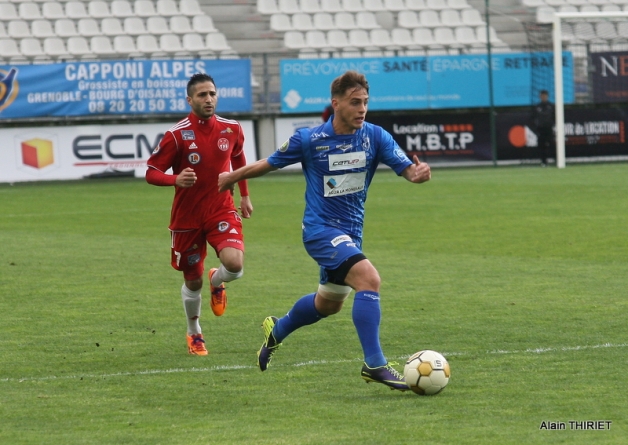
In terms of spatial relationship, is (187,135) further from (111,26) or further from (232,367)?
(111,26)

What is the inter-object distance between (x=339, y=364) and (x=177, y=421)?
1619 mm

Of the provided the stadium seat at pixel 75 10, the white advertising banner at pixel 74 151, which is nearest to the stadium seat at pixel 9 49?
the stadium seat at pixel 75 10

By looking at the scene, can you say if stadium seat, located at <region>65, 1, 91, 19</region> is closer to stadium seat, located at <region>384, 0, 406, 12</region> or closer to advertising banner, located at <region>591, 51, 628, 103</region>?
stadium seat, located at <region>384, 0, 406, 12</region>

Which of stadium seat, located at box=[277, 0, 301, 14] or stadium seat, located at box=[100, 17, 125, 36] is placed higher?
stadium seat, located at box=[277, 0, 301, 14]

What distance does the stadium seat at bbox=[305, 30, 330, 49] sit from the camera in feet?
102

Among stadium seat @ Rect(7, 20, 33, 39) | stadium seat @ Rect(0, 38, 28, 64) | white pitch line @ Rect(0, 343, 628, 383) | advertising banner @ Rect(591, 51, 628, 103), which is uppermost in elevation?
stadium seat @ Rect(7, 20, 33, 39)

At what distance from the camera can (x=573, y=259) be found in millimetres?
11781

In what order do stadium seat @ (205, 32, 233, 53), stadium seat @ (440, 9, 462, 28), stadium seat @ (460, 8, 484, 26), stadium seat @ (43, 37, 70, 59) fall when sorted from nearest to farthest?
stadium seat @ (43, 37, 70, 59)
stadium seat @ (205, 32, 233, 53)
stadium seat @ (440, 9, 462, 28)
stadium seat @ (460, 8, 484, 26)

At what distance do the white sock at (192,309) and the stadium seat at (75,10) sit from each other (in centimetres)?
2368

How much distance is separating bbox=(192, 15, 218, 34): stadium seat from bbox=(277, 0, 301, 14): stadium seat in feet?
7.52

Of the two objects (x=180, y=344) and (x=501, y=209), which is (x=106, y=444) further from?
(x=501, y=209)

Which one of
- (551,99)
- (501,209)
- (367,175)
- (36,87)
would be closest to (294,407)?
(367,175)

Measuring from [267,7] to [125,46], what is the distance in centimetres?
483

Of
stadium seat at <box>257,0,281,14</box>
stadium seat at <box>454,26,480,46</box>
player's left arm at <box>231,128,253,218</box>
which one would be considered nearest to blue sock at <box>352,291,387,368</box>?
player's left arm at <box>231,128,253,218</box>
